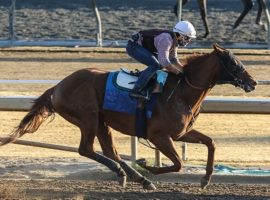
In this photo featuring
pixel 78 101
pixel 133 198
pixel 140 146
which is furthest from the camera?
pixel 140 146

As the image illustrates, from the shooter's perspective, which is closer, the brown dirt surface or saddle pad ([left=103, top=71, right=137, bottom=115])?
the brown dirt surface

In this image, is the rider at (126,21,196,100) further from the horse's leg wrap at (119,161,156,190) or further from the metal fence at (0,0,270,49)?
the metal fence at (0,0,270,49)

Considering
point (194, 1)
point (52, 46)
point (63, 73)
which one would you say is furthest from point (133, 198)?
point (194, 1)

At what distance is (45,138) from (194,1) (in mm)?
21439

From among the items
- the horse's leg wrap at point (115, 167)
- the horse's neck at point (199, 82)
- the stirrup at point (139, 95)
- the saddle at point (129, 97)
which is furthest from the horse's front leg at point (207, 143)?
the horse's leg wrap at point (115, 167)

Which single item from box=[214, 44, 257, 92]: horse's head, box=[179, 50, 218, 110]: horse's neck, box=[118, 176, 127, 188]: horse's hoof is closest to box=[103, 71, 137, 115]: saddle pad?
box=[179, 50, 218, 110]: horse's neck

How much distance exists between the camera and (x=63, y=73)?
18203 mm

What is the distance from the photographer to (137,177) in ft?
31.8

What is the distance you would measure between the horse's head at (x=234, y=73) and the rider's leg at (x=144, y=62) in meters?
0.62

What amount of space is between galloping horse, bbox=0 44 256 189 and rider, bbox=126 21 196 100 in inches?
6.8

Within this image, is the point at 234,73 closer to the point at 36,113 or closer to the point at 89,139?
the point at 89,139

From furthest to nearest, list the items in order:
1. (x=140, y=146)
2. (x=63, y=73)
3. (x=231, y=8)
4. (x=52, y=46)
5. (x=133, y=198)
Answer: (x=231, y=8) < (x=52, y=46) < (x=63, y=73) < (x=140, y=146) < (x=133, y=198)

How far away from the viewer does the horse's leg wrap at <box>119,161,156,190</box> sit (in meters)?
9.62

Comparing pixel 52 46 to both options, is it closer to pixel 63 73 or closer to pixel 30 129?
pixel 63 73
